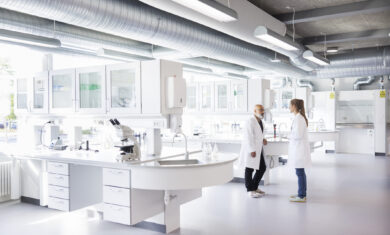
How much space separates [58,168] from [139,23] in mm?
2070

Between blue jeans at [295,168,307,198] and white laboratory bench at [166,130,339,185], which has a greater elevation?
white laboratory bench at [166,130,339,185]

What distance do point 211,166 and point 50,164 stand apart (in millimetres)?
2139

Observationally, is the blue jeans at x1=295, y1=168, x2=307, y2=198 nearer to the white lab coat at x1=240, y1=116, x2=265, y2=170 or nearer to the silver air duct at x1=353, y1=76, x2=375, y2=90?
the white lab coat at x1=240, y1=116, x2=265, y2=170

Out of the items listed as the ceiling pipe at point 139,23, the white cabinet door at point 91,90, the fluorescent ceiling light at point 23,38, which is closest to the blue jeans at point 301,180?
the ceiling pipe at point 139,23

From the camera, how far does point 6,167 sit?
5.31 meters

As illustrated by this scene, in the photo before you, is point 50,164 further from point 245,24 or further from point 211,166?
point 245,24

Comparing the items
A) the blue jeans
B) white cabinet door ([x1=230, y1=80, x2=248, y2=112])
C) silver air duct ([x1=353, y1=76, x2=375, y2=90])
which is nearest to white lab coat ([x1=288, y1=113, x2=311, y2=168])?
the blue jeans

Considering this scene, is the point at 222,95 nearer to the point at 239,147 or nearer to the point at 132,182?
the point at 239,147

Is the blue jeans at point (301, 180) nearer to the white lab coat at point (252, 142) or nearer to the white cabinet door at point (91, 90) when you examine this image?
the white lab coat at point (252, 142)

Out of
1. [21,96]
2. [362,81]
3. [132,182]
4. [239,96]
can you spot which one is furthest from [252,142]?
[362,81]

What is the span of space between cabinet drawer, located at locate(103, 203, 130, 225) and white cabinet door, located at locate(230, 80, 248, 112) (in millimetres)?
3888

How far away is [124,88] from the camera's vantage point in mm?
4289

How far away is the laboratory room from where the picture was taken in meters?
3.69

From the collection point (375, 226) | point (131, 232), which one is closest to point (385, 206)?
point (375, 226)
